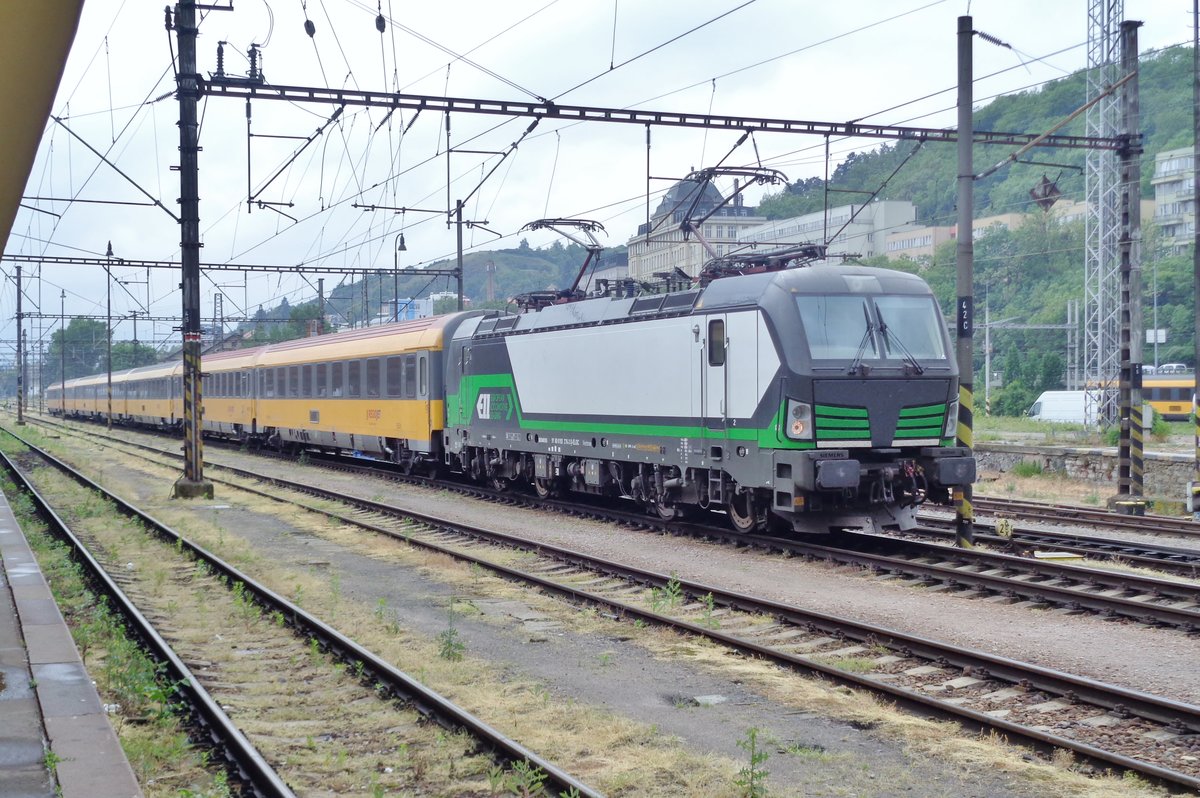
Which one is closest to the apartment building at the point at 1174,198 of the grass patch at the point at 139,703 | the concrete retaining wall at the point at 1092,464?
the concrete retaining wall at the point at 1092,464

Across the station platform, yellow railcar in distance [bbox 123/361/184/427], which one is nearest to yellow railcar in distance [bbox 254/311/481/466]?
yellow railcar in distance [bbox 123/361/184/427]

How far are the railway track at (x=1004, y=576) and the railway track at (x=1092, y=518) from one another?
3.90 metres

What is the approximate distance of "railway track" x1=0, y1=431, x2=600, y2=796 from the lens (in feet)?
21.3

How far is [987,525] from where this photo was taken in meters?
17.1

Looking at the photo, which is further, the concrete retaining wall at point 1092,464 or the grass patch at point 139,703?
the concrete retaining wall at point 1092,464

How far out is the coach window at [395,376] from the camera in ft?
86.4

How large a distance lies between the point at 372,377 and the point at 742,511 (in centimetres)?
1464

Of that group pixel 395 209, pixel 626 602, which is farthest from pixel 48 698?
pixel 395 209

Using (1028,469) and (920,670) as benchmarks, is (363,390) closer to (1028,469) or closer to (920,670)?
(1028,469)

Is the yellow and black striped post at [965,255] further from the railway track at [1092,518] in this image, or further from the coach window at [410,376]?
the coach window at [410,376]

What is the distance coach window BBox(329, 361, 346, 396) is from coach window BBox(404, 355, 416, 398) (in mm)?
4682

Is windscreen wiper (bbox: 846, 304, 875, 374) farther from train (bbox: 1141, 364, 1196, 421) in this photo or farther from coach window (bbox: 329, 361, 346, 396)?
train (bbox: 1141, 364, 1196, 421)

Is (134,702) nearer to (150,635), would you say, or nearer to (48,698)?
(48,698)

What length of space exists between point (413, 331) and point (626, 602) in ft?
52.5
